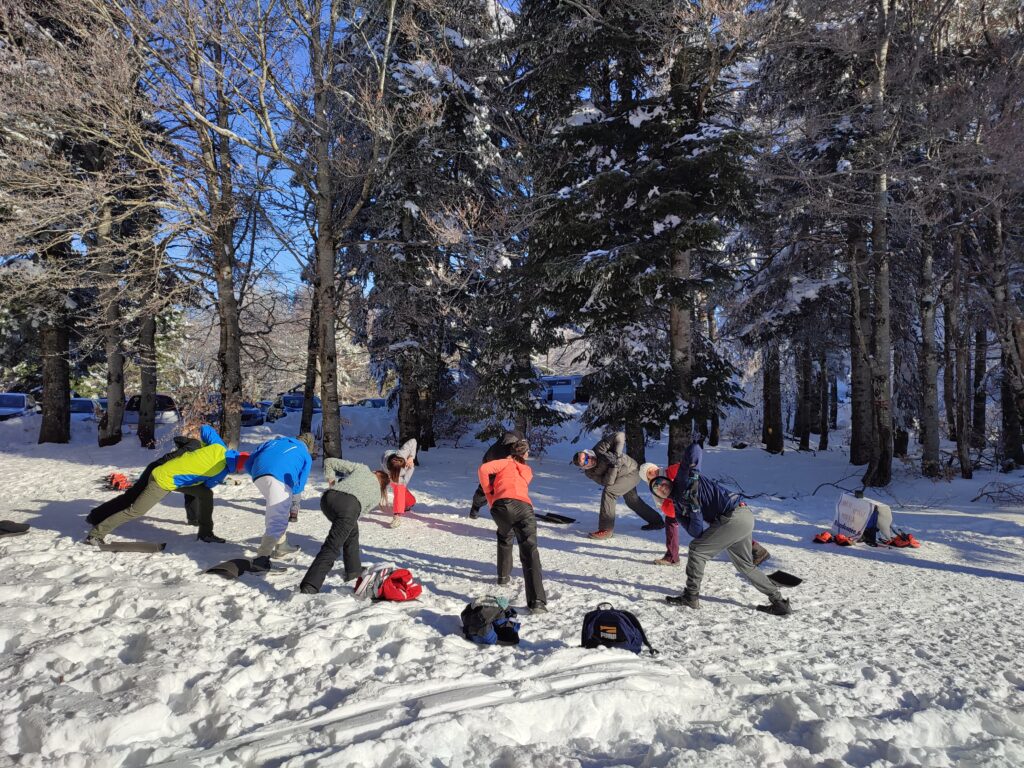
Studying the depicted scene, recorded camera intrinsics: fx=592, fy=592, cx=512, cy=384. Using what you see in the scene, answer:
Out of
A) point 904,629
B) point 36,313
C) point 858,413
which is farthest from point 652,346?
point 36,313

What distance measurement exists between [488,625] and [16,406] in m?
25.3

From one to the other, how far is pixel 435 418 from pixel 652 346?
395 inches

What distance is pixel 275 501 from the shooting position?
672 cm

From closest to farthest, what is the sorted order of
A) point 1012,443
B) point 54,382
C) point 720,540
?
point 720,540
point 1012,443
point 54,382

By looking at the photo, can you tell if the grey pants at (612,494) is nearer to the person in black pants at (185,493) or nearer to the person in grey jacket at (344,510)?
the person in grey jacket at (344,510)

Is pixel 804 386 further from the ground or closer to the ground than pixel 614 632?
further from the ground

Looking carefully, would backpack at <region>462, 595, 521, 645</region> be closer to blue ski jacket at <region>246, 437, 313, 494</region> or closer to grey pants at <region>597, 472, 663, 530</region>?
blue ski jacket at <region>246, 437, 313, 494</region>

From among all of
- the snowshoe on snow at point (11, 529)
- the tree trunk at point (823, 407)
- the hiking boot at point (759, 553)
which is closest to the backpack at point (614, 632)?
the hiking boot at point (759, 553)

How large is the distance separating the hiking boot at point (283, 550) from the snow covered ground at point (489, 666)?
475mm

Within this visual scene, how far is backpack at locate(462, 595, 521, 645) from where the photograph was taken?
460 centimetres

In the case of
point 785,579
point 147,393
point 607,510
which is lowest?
point 785,579

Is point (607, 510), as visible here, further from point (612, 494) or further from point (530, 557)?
point (530, 557)

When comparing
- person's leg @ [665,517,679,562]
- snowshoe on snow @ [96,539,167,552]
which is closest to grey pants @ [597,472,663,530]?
person's leg @ [665,517,679,562]

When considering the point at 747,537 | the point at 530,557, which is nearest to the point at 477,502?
the point at 530,557
